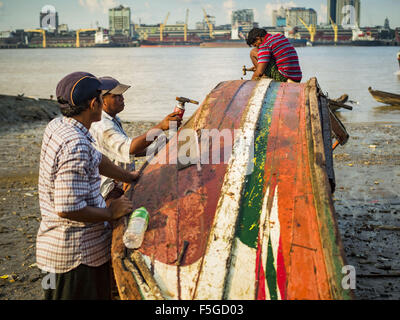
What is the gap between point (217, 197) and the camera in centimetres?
286

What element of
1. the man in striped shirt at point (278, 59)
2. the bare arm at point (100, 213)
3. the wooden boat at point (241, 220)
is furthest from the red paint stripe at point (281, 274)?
the man in striped shirt at point (278, 59)

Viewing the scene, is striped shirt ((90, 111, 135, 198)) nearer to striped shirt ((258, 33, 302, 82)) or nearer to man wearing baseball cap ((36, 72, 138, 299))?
man wearing baseball cap ((36, 72, 138, 299))

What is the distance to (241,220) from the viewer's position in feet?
8.83

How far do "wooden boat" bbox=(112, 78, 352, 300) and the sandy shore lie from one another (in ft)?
4.34

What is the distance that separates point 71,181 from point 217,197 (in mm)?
950

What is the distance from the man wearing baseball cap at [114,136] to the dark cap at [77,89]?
60 centimetres

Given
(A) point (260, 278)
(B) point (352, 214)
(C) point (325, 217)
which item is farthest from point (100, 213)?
(B) point (352, 214)

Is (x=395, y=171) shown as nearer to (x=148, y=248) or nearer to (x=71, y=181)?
(x=148, y=248)

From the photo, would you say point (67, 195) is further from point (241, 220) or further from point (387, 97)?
point (387, 97)

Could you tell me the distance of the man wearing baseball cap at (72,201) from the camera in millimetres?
2303

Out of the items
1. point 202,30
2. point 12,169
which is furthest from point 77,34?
point 12,169

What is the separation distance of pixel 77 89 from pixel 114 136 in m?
0.68

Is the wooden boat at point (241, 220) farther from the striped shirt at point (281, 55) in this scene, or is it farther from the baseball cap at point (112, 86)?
the striped shirt at point (281, 55)

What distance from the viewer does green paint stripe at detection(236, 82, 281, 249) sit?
2.63 meters
